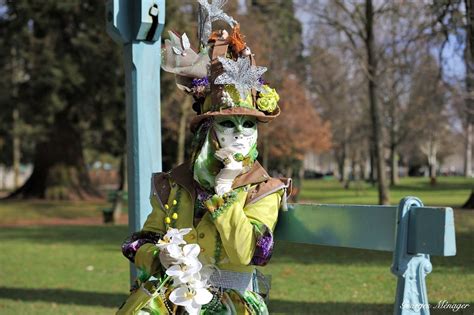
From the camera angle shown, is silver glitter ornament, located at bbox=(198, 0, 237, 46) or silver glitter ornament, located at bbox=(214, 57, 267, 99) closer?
silver glitter ornament, located at bbox=(214, 57, 267, 99)

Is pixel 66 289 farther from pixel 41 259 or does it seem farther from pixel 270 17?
pixel 270 17

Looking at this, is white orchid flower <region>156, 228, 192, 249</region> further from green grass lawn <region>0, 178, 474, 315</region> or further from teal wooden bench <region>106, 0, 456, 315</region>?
green grass lawn <region>0, 178, 474, 315</region>

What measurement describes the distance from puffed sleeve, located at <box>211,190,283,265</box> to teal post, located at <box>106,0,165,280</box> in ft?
5.27

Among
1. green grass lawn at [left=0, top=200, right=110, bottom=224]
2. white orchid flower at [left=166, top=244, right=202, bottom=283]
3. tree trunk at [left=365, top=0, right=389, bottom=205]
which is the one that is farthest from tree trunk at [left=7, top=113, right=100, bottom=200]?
white orchid flower at [left=166, top=244, right=202, bottom=283]

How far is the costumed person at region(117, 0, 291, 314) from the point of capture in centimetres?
281

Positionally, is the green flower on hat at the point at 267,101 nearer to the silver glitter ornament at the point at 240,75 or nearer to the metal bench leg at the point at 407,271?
the silver glitter ornament at the point at 240,75

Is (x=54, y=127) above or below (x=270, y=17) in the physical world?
below

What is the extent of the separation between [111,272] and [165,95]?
14721 millimetres

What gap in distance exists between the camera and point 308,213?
3.19 m

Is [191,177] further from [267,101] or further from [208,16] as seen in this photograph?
[208,16]

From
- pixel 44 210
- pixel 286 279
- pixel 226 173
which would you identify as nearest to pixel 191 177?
pixel 226 173

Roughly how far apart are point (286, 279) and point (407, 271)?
5.72 meters

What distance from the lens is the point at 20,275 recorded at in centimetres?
934

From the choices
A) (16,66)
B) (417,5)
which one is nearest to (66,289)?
(417,5)
